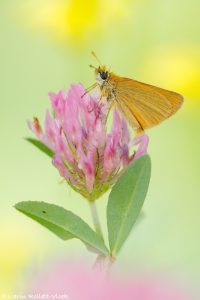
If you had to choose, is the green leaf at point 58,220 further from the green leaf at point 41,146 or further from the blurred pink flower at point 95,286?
the blurred pink flower at point 95,286

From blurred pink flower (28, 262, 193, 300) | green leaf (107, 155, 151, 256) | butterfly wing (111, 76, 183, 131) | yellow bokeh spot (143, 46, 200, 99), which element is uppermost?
blurred pink flower (28, 262, 193, 300)

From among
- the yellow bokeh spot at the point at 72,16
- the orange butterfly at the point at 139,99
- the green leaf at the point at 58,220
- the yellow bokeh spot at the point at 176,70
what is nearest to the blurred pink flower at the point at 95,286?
the green leaf at the point at 58,220

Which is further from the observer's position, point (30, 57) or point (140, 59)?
point (30, 57)

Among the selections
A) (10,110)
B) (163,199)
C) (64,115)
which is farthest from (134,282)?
(10,110)

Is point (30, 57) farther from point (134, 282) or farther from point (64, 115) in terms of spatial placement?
point (134, 282)

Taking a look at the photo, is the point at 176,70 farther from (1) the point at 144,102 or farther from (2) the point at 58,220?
(2) the point at 58,220

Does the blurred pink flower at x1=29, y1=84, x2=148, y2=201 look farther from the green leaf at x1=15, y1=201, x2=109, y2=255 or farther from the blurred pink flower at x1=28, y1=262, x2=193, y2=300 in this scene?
the blurred pink flower at x1=28, y1=262, x2=193, y2=300

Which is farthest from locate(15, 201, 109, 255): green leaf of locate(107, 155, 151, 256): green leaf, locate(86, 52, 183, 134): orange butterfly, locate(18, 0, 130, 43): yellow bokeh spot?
locate(18, 0, 130, 43): yellow bokeh spot
